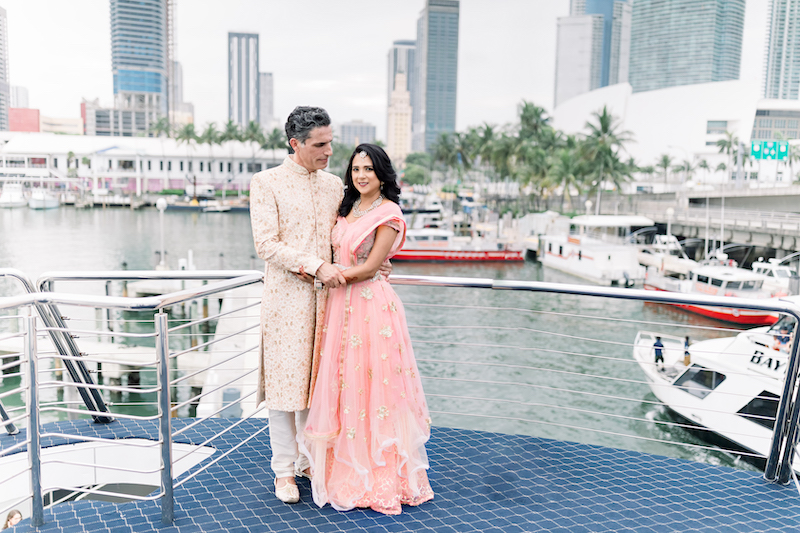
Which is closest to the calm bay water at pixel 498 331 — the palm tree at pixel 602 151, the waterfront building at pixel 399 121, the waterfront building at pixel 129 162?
the waterfront building at pixel 129 162

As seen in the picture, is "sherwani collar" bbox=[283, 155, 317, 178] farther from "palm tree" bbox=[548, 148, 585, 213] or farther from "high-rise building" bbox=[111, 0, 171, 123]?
"high-rise building" bbox=[111, 0, 171, 123]

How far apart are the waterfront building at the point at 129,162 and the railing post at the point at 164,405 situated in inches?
2545

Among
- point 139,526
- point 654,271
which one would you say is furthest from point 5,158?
point 139,526

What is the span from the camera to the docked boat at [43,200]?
199 ft

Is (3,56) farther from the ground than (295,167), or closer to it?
farther from the ground

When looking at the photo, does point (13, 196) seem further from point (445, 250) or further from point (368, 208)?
point (368, 208)

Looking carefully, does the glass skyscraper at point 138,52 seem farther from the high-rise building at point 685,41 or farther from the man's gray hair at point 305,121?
the man's gray hair at point 305,121

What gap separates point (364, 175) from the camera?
2.26m

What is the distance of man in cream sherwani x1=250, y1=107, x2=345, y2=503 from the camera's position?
226 centimetres

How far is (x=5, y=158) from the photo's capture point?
61.8 meters

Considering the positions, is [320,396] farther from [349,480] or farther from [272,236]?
[272,236]

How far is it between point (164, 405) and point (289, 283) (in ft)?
1.95

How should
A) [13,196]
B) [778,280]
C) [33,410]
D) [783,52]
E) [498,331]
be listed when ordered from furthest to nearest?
[783,52]
[13,196]
[778,280]
[498,331]
[33,410]

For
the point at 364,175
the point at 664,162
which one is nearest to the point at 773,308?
the point at 364,175
